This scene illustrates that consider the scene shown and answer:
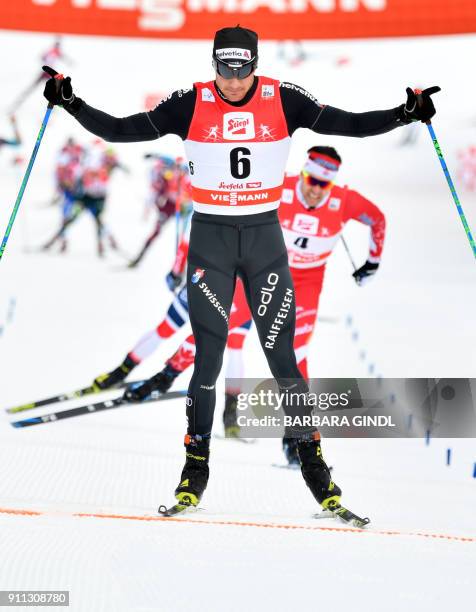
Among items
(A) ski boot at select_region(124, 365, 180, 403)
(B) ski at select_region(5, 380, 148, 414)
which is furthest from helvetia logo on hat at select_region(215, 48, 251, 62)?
(B) ski at select_region(5, 380, 148, 414)

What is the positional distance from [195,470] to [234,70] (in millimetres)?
1703

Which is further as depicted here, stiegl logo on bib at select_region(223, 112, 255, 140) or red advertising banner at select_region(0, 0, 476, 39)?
red advertising banner at select_region(0, 0, 476, 39)

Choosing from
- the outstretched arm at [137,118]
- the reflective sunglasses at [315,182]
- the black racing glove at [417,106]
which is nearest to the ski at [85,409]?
the reflective sunglasses at [315,182]

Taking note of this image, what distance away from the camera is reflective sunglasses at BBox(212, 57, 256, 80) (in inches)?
162

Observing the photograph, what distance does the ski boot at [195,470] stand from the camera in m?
4.35

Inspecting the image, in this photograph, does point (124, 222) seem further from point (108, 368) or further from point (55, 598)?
point (55, 598)

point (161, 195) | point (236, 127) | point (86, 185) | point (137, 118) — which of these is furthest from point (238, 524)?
point (86, 185)

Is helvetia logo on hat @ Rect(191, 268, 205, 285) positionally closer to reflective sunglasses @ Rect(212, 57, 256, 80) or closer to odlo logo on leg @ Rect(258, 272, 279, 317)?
odlo logo on leg @ Rect(258, 272, 279, 317)

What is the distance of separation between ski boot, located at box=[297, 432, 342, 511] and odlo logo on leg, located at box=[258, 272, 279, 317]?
591mm

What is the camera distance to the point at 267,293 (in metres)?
4.27

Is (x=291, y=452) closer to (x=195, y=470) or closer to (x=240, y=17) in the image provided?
(x=195, y=470)

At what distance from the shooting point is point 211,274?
4262mm

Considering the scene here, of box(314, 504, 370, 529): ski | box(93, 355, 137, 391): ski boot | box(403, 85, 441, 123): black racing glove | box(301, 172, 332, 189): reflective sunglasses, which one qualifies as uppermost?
box(301, 172, 332, 189): reflective sunglasses

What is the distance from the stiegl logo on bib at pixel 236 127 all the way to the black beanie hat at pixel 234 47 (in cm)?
22
